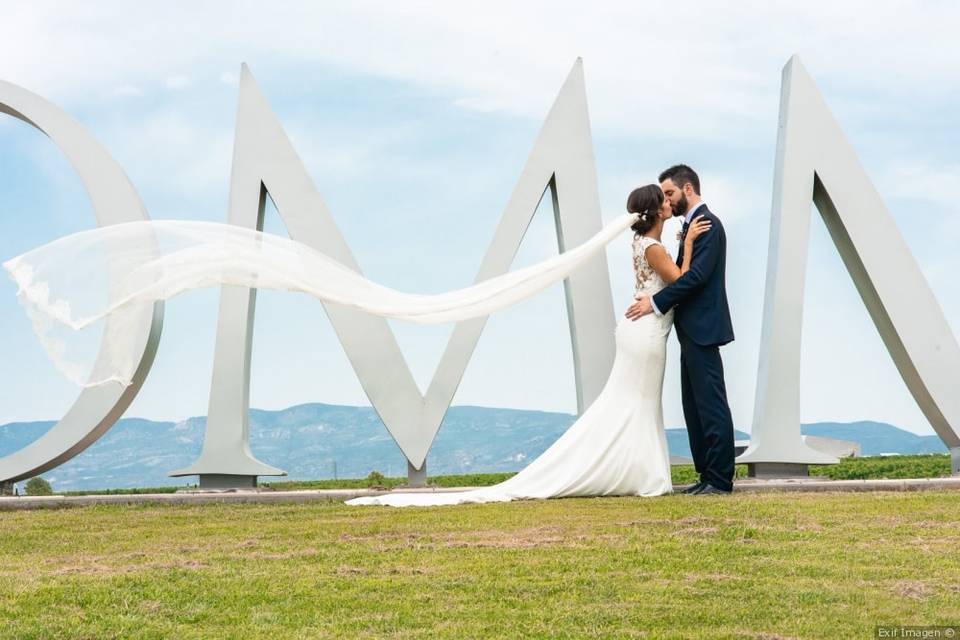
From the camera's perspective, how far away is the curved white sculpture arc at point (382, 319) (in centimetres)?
1293

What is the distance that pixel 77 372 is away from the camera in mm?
9602

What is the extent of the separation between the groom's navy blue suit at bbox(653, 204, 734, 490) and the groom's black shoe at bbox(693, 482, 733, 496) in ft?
0.15

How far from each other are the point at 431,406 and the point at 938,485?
18.8 ft

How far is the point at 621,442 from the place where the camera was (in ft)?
35.5

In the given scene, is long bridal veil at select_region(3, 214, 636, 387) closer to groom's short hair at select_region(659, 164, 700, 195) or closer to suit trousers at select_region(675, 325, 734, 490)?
groom's short hair at select_region(659, 164, 700, 195)

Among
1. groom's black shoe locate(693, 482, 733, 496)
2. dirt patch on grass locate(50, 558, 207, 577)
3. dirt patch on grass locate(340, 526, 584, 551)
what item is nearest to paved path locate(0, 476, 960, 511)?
groom's black shoe locate(693, 482, 733, 496)

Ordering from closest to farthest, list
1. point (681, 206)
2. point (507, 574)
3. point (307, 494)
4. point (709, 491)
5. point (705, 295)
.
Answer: point (507, 574) < point (709, 491) < point (705, 295) < point (681, 206) < point (307, 494)

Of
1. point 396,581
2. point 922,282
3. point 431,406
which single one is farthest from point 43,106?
point 922,282

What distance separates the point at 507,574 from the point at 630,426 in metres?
5.11

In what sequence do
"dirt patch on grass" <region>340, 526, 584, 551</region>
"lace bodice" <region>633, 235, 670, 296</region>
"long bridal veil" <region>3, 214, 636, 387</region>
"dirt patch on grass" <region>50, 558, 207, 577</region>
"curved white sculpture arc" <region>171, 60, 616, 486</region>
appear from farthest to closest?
1. "curved white sculpture arc" <region>171, 60, 616, 486</region>
2. "lace bodice" <region>633, 235, 670, 296</region>
3. "long bridal veil" <region>3, 214, 636, 387</region>
4. "dirt patch on grass" <region>340, 526, 584, 551</region>
5. "dirt patch on grass" <region>50, 558, 207, 577</region>

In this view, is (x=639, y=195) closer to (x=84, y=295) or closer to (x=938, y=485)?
(x=938, y=485)

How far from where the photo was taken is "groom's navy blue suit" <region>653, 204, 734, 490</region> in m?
10.8

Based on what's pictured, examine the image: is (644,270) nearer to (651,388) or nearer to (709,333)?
(709,333)

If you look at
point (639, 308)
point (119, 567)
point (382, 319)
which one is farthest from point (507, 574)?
point (382, 319)
